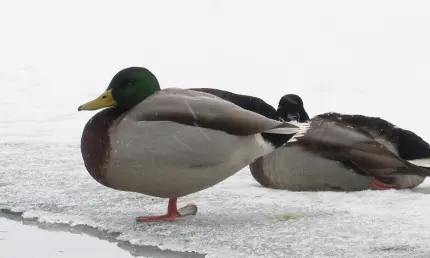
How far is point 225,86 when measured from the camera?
12.1 metres

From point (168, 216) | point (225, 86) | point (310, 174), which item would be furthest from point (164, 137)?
point (225, 86)

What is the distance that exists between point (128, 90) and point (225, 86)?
8.15m

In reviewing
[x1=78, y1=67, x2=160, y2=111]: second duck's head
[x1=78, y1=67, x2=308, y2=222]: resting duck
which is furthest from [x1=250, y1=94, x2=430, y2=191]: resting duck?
[x1=78, y1=67, x2=160, y2=111]: second duck's head

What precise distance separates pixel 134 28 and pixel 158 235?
13155 millimetres

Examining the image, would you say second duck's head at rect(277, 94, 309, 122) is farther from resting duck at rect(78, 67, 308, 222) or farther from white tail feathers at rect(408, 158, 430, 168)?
resting duck at rect(78, 67, 308, 222)

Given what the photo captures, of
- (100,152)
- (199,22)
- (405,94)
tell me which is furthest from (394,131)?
(199,22)

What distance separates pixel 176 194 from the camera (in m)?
4.05

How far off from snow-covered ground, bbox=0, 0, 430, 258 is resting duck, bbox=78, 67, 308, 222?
0.87ft

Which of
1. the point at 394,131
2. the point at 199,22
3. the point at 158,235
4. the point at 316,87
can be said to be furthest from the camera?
the point at 199,22

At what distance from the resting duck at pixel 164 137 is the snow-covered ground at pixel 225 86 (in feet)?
0.87

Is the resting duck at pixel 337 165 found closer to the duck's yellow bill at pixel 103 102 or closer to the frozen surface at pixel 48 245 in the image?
the duck's yellow bill at pixel 103 102

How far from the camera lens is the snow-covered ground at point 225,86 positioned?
3.84 meters

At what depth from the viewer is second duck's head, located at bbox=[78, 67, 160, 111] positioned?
13.1 feet

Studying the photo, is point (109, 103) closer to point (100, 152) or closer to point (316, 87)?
point (100, 152)
